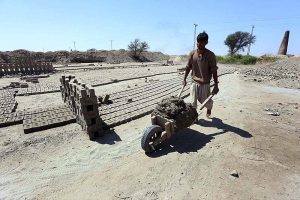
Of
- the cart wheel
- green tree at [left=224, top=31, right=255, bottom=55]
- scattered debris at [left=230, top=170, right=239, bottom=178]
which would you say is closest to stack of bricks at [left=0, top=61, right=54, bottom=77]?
the cart wheel

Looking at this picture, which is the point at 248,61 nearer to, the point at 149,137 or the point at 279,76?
the point at 279,76

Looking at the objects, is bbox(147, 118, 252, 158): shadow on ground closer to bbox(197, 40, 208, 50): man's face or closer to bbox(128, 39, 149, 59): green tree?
bbox(197, 40, 208, 50): man's face

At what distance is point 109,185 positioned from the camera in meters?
3.68

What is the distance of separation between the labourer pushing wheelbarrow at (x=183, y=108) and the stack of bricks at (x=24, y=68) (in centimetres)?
1698

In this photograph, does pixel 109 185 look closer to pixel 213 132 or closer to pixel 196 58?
pixel 213 132

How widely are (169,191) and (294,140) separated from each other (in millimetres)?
3104

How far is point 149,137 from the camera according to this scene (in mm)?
4293

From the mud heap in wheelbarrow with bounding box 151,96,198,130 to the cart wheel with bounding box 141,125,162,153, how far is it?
31cm

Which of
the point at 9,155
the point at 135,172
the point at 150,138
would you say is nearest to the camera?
the point at 135,172

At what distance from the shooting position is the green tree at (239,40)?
59.2 metres

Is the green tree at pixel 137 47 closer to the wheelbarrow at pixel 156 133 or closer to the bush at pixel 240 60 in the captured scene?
the bush at pixel 240 60

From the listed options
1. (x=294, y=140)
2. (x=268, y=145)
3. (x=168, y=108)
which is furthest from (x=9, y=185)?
(x=294, y=140)

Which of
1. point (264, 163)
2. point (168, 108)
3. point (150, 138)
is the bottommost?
point (264, 163)

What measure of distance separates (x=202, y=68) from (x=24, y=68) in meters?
18.1
